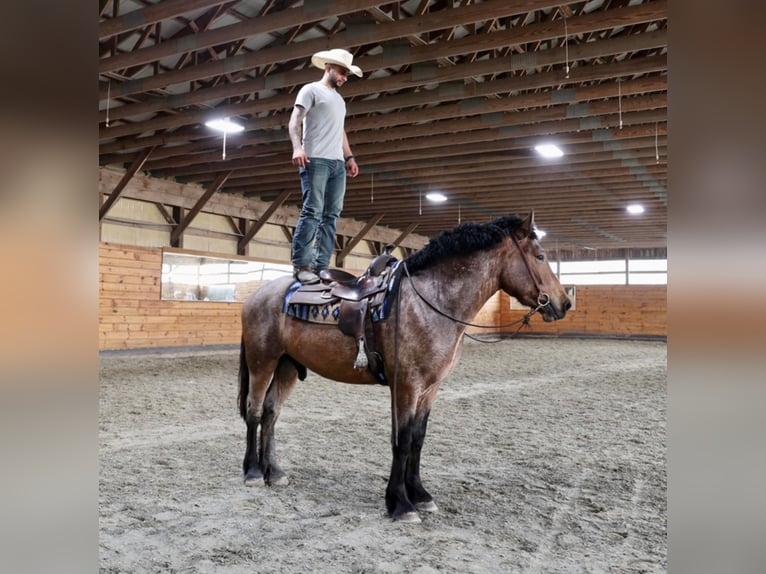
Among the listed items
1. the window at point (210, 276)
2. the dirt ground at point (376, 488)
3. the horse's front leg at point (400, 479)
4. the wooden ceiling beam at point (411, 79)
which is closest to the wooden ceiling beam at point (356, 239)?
the window at point (210, 276)

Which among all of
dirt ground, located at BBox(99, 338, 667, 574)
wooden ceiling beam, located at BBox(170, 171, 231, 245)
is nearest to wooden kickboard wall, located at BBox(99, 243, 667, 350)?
wooden ceiling beam, located at BBox(170, 171, 231, 245)

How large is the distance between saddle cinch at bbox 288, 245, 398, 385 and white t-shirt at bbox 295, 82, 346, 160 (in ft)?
2.33

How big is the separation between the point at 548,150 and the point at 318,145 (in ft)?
23.3

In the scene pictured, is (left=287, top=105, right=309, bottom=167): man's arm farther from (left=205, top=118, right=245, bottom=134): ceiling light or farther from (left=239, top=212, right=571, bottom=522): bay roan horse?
(left=205, top=118, right=245, bottom=134): ceiling light

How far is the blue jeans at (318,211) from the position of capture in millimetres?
3223

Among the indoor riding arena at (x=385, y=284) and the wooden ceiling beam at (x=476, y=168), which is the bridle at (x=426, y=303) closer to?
the indoor riding arena at (x=385, y=284)

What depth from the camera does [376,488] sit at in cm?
327

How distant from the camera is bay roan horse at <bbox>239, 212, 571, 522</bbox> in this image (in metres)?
2.87

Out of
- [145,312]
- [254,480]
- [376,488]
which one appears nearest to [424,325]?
[376,488]

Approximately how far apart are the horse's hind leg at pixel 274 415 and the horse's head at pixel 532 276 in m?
1.55
